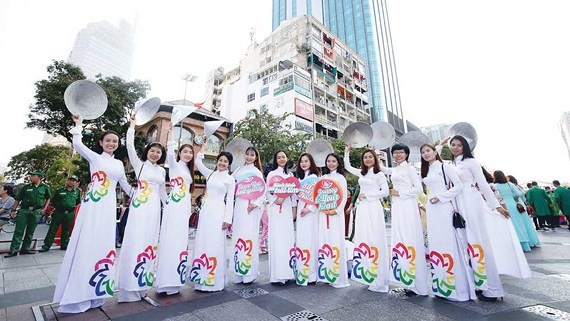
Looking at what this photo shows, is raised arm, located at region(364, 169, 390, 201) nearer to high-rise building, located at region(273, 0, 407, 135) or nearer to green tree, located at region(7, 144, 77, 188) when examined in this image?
green tree, located at region(7, 144, 77, 188)

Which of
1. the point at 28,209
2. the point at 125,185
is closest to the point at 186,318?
the point at 125,185

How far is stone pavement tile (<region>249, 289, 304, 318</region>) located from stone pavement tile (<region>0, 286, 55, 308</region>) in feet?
7.57

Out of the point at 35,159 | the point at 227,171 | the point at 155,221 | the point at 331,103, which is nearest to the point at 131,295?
the point at 155,221

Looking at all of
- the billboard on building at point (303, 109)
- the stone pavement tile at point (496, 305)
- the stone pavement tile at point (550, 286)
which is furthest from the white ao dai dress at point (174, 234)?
the billboard on building at point (303, 109)

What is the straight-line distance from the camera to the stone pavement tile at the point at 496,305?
264 cm

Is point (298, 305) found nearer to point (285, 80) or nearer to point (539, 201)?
point (539, 201)

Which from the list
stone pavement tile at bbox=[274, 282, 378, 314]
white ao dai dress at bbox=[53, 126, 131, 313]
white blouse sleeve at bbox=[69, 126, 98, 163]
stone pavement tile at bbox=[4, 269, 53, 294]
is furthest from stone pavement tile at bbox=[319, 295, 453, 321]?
stone pavement tile at bbox=[4, 269, 53, 294]

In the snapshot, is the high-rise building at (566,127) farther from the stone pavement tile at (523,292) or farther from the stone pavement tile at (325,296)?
the stone pavement tile at (325,296)

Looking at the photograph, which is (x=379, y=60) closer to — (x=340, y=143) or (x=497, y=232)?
(x=340, y=143)

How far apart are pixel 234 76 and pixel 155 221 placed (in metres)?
42.6

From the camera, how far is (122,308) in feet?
8.86

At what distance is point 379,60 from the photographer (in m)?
52.7

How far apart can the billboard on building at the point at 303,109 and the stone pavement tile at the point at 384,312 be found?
2472 cm

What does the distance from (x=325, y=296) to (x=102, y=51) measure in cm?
11642
